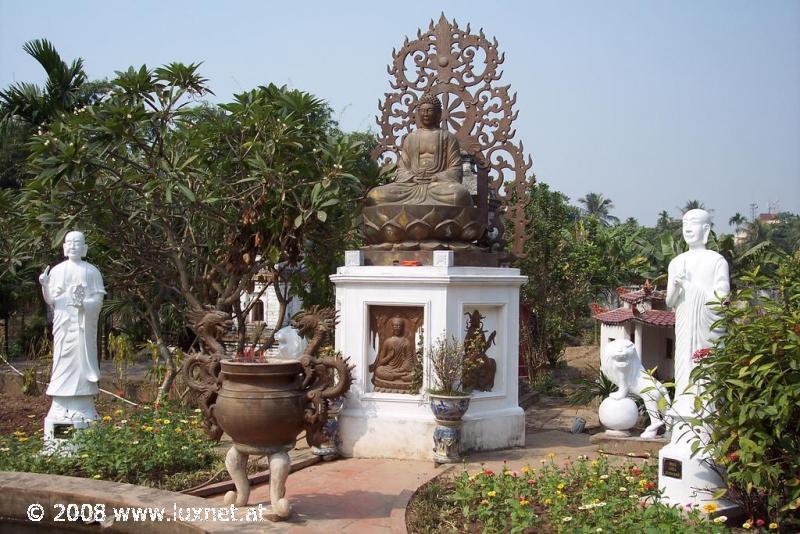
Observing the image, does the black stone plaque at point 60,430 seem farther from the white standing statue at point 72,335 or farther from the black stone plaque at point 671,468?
the black stone plaque at point 671,468

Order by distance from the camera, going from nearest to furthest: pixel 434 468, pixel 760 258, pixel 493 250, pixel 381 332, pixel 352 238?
pixel 434 468, pixel 381 332, pixel 493 250, pixel 352 238, pixel 760 258

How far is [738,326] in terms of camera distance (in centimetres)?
556

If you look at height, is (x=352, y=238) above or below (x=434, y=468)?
above

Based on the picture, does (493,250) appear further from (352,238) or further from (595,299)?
(595,299)

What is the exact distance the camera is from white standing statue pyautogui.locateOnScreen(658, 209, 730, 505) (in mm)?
5945

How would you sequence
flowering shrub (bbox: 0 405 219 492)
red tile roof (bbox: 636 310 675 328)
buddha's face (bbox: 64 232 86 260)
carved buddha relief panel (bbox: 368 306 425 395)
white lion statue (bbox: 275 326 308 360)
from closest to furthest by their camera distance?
flowering shrub (bbox: 0 405 219 492) → buddha's face (bbox: 64 232 86 260) → carved buddha relief panel (bbox: 368 306 425 395) → white lion statue (bbox: 275 326 308 360) → red tile roof (bbox: 636 310 675 328)

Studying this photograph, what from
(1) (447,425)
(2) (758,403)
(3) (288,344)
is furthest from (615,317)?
(2) (758,403)

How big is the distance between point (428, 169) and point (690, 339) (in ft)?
13.1

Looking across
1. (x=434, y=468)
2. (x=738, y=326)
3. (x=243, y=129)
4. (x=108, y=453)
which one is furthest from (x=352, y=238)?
(x=738, y=326)

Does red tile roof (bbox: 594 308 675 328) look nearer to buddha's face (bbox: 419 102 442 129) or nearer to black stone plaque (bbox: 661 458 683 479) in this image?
buddha's face (bbox: 419 102 442 129)

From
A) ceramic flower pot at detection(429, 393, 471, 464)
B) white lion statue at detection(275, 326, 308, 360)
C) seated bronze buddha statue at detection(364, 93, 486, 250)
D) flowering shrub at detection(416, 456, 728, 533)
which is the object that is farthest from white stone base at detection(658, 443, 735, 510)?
white lion statue at detection(275, 326, 308, 360)

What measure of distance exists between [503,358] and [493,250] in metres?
1.38

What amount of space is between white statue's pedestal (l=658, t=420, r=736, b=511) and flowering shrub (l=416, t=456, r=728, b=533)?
0.50 feet

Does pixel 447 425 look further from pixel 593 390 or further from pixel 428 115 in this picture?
pixel 593 390
